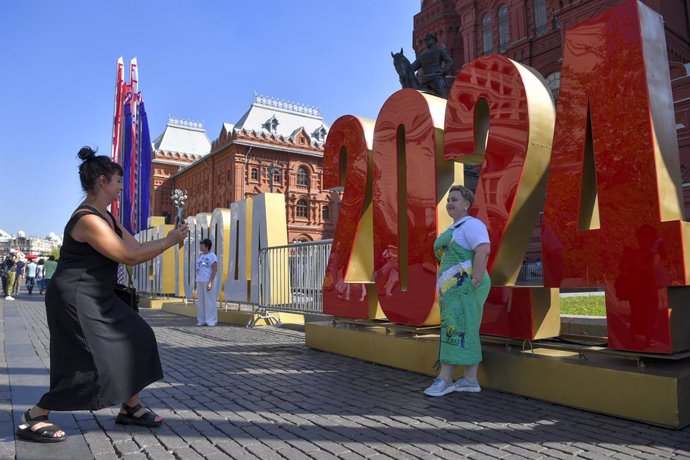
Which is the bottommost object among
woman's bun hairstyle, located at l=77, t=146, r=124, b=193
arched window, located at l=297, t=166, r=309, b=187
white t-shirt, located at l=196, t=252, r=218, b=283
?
white t-shirt, located at l=196, t=252, r=218, b=283

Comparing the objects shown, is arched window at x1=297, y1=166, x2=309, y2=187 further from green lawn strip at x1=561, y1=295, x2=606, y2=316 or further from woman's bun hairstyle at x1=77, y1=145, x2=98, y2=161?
woman's bun hairstyle at x1=77, y1=145, x2=98, y2=161

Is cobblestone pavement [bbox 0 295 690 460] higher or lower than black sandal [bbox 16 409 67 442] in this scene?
lower

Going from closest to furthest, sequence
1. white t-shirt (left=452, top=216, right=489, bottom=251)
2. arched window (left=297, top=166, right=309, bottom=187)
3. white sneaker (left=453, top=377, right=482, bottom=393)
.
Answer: white t-shirt (left=452, top=216, right=489, bottom=251) → white sneaker (left=453, top=377, right=482, bottom=393) → arched window (left=297, top=166, right=309, bottom=187)

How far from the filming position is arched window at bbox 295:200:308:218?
50900 millimetres

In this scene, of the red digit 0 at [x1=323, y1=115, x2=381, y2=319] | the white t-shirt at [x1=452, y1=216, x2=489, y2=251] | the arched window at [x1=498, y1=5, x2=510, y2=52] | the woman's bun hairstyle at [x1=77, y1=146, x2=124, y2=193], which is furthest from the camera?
the arched window at [x1=498, y1=5, x2=510, y2=52]

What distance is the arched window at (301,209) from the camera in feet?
167

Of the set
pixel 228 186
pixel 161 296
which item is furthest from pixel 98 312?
pixel 228 186

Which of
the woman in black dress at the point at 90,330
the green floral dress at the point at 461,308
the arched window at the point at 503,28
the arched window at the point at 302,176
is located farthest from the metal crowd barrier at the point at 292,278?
the arched window at the point at 302,176

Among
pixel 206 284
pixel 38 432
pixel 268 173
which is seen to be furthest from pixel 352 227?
pixel 268 173

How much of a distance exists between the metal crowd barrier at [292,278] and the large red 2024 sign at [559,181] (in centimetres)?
268

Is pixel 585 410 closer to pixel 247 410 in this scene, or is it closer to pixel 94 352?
pixel 247 410

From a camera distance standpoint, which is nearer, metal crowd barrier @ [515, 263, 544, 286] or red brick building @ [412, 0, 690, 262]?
red brick building @ [412, 0, 690, 262]

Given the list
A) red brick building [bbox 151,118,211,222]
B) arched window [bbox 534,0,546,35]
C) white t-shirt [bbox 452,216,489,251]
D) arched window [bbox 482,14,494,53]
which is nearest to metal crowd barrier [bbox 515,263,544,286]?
arched window [bbox 534,0,546,35]

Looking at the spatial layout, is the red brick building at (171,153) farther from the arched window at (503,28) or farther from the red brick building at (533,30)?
the arched window at (503,28)
